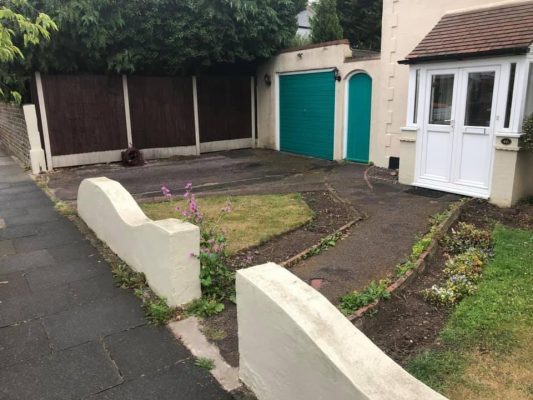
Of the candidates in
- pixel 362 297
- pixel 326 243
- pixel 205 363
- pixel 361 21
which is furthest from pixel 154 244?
pixel 361 21

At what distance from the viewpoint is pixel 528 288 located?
164 inches

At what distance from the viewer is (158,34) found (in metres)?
11.8

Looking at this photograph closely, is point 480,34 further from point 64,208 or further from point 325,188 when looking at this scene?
point 64,208

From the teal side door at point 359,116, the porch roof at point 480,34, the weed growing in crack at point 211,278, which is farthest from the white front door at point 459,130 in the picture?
the weed growing in crack at point 211,278

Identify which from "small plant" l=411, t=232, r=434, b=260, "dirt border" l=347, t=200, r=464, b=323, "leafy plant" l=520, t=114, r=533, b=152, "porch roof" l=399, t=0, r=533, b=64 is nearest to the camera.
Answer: "dirt border" l=347, t=200, r=464, b=323

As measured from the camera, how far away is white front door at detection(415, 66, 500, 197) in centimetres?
695

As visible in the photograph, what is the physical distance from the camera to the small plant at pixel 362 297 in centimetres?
390

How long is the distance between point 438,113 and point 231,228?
423cm

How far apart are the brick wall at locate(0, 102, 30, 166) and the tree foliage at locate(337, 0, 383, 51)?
45.3 ft

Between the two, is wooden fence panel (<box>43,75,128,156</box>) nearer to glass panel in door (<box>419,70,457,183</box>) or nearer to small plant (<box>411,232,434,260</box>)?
glass panel in door (<box>419,70,457,183</box>)

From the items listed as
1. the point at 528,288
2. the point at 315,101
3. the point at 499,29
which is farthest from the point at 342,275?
the point at 315,101

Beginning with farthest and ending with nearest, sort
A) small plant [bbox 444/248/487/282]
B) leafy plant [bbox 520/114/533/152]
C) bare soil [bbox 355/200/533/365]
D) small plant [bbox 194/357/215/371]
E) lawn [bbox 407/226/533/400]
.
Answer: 1. leafy plant [bbox 520/114/533/152]
2. small plant [bbox 444/248/487/282]
3. bare soil [bbox 355/200/533/365]
4. small plant [bbox 194/357/215/371]
5. lawn [bbox 407/226/533/400]

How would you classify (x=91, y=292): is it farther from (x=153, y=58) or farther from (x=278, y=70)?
(x=278, y=70)

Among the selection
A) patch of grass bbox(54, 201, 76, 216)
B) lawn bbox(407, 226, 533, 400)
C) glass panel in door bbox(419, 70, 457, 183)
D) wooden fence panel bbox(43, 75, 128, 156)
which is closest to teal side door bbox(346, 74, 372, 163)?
glass panel in door bbox(419, 70, 457, 183)
